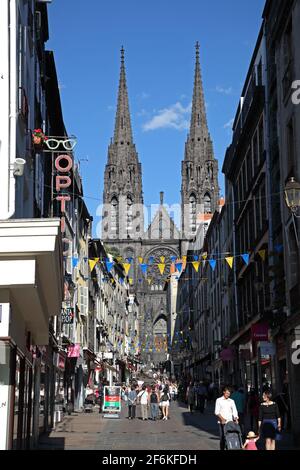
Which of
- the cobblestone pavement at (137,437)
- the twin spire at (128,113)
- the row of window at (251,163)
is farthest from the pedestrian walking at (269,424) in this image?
the twin spire at (128,113)

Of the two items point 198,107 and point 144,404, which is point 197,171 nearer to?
point 198,107

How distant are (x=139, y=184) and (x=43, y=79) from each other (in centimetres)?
12214

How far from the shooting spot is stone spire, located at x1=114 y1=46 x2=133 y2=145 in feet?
486

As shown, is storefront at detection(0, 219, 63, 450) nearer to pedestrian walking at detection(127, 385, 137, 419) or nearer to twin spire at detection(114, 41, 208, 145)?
pedestrian walking at detection(127, 385, 137, 419)

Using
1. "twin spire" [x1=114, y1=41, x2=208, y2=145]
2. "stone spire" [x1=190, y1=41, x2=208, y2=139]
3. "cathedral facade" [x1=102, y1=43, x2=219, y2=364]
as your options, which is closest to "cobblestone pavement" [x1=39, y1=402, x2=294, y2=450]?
"cathedral facade" [x1=102, y1=43, x2=219, y2=364]

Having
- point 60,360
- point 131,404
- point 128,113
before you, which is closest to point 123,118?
point 128,113

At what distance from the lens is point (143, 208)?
144000 millimetres

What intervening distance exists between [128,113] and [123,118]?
1.58m

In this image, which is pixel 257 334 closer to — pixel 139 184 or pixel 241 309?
pixel 241 309

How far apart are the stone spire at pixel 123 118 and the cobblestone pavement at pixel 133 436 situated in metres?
121

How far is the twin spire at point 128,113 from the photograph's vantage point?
475 feet

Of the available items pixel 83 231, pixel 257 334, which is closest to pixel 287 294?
pixel 257 334

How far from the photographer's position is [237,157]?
133 ft

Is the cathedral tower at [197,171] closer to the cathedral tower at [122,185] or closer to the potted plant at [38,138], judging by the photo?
the cathedral tower at [122,185]
